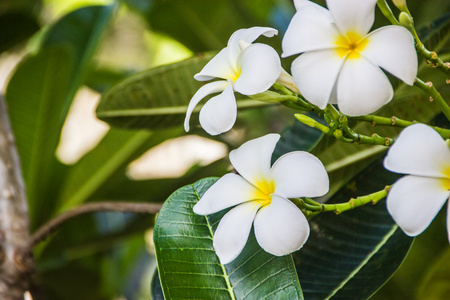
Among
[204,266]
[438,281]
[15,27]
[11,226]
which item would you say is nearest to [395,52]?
[204,266]

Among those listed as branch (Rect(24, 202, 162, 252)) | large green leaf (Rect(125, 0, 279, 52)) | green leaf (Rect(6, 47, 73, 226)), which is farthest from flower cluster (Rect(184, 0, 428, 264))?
large green leaf (Rect(125, 0, 279, 52))

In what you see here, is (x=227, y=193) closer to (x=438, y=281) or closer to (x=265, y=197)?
(x=265, y=197)

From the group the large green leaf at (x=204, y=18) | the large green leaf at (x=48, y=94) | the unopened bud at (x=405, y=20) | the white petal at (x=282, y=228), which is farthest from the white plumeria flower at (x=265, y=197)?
the large green leaf at (x=204, y=18)

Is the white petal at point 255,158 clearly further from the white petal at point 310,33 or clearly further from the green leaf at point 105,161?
the green leaf at point 105,161

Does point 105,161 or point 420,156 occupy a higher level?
point 420,156

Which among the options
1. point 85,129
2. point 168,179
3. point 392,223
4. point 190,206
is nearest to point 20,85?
point 168,179

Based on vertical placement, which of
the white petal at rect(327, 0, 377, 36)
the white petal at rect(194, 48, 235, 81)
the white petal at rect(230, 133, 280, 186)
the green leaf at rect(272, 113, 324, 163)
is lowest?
the green leaf at rect(272, 113, 324, 163)

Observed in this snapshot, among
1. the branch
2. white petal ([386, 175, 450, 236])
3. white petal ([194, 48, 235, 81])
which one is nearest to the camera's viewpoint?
white petal ([386, 175, 450, 236])

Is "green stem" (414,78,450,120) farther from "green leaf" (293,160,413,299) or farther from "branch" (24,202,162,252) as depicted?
"branch" (24,202,162,252)
